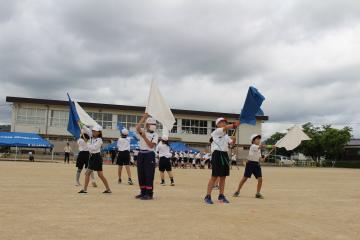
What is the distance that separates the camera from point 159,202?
959 cm

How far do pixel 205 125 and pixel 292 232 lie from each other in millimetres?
68471

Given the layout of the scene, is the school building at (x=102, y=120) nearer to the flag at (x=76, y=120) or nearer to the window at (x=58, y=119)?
the window at (x=58, y=119)

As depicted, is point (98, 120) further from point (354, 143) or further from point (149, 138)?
point (149, 138)

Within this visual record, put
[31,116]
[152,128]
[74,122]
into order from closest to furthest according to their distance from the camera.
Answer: [152,128]
[74,122]
[31,116]

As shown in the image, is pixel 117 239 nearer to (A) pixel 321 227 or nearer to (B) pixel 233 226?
(B) pixel 233 226

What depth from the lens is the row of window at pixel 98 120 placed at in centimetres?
6588

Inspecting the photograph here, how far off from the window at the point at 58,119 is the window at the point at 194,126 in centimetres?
1951

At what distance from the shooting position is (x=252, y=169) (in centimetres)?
1183

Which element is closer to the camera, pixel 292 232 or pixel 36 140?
pixel 292 232

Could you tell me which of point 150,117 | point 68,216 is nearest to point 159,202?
point 150,117

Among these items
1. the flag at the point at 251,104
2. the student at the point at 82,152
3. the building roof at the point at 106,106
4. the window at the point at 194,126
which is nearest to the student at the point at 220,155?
the flag at the point at 251,104

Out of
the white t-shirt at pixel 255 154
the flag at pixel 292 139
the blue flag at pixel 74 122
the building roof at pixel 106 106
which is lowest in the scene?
the white t-shirt at pixel 255 154

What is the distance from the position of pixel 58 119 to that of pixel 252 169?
59.4m

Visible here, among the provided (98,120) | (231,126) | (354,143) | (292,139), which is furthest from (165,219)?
(354,143)
